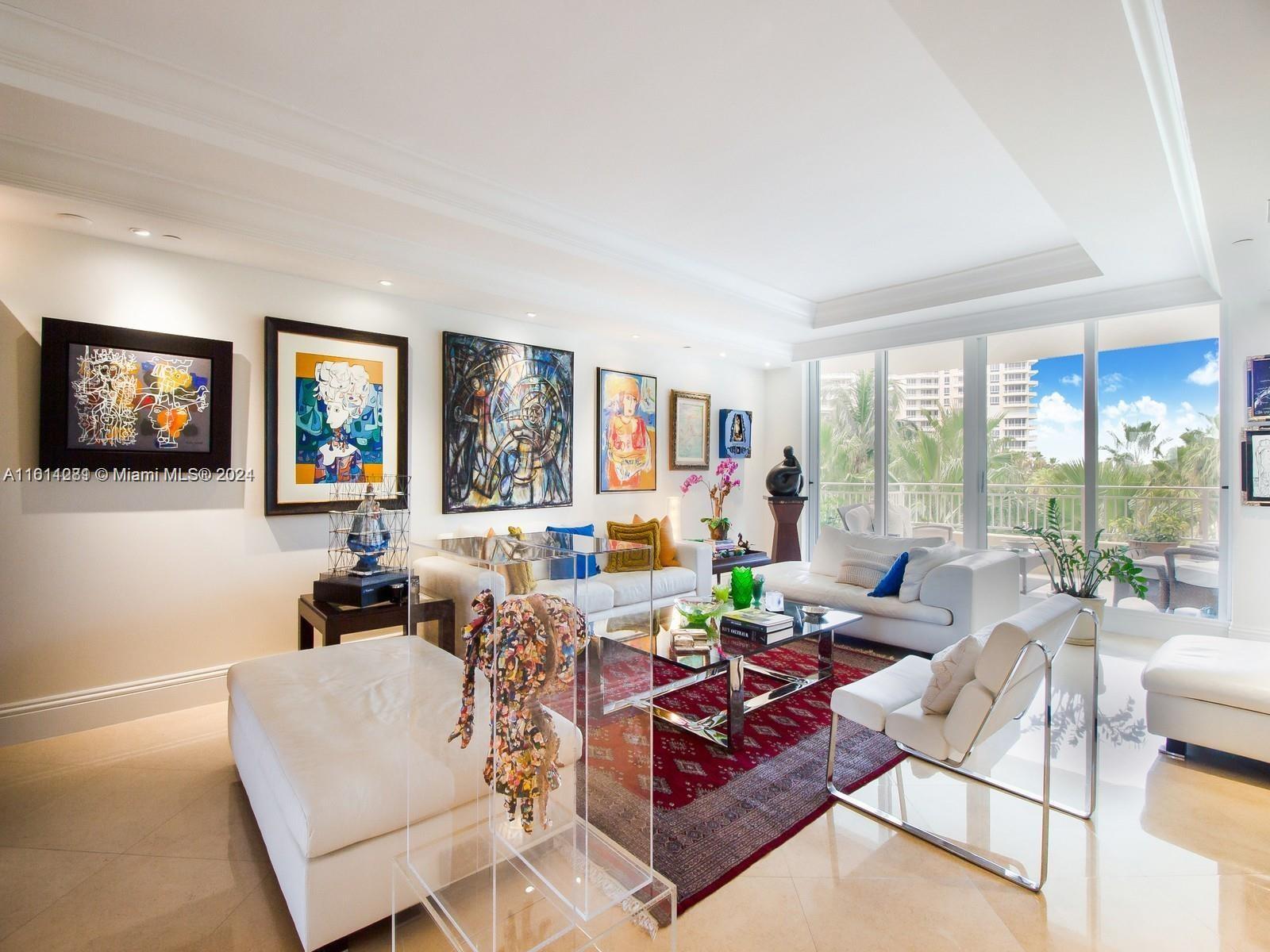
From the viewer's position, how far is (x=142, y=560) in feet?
10.4

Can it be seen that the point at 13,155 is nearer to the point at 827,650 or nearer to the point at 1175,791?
the point at 827,650

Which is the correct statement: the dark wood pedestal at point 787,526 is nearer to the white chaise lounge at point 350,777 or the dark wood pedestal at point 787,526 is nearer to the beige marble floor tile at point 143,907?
the white chaise lounge at point 350,777

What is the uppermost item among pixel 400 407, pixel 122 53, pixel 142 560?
pixel 122 53

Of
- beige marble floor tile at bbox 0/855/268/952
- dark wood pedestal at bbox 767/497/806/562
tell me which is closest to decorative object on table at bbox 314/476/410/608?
beige marble floor tile at bbox 0/855/268/952

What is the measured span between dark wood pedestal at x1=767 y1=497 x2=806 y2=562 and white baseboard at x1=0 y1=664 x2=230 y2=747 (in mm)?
4697

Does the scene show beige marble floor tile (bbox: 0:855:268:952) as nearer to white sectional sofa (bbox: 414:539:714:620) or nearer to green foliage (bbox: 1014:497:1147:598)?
white sectional sofa (bbox: 414:539:714:620)

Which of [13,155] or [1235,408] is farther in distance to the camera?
[1235,408]

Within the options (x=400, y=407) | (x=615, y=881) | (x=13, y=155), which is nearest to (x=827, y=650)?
(x=615, y=881)

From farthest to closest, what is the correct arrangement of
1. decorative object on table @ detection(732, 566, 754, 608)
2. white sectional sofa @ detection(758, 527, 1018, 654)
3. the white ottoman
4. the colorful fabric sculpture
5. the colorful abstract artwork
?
white sectional sofa @ detection(758, 527, 1018, 654)
the colorful abstract artwork
decorative object on table @ detection(732, 566, 754, 608)
the white ottoman
the colorful fabric sculpture

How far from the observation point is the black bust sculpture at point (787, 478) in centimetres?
611

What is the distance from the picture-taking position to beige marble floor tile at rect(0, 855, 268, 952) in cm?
167

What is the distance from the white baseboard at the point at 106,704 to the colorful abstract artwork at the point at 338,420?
121 centimetres

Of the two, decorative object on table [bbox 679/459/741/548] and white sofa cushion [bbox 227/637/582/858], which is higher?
decorative object on table [bbox 679/459/741/548]

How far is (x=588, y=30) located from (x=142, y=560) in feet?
10.8
